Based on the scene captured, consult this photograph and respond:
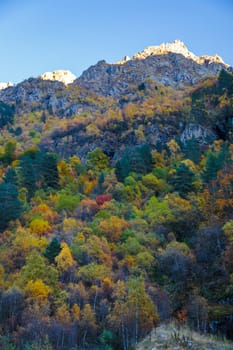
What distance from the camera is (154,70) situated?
117 meters

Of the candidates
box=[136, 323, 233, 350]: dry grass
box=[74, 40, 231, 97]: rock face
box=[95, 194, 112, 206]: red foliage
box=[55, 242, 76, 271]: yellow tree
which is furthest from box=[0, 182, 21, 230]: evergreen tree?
box=[74, 40, 231, 97]: rock face

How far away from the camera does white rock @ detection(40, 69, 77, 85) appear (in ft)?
438

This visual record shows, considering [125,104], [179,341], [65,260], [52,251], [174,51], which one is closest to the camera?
[179,341]

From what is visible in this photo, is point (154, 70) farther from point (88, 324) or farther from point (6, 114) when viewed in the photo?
point (88, 324)

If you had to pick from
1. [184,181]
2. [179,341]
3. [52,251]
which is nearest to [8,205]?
[52,251]

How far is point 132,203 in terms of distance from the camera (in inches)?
2039

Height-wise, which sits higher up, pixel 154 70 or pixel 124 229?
pixel 154 70

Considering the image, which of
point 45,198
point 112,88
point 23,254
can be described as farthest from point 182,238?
point 112,88

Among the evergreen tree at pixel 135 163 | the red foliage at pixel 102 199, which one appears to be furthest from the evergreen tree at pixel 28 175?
the evergreen tree at pixel 135 163

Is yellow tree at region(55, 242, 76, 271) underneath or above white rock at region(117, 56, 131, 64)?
underneath

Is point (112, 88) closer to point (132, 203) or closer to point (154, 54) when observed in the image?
point (154, 54)

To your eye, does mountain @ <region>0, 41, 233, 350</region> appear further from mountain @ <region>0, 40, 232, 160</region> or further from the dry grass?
mountain @ <region>0, 40, 232, 160</region>

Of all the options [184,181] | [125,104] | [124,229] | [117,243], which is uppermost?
[125,104]

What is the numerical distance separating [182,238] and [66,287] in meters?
12.5
